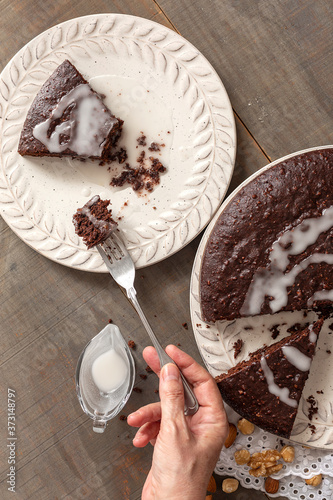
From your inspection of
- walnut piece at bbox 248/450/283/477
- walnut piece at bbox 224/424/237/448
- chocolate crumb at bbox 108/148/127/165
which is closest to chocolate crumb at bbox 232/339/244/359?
walnut piece at bbox 224/424/237/448

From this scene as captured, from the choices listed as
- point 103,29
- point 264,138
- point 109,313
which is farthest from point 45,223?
point 264,138

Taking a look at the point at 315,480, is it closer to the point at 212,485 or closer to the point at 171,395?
the point at 212,485

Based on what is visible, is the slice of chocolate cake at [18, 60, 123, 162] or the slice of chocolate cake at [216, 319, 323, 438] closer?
the slice of chocolate cake at [216, 319, 323, 438]

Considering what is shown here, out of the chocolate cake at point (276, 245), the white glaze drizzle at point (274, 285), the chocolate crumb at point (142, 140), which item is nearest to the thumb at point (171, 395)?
the chocolate cake at point (276, 245)

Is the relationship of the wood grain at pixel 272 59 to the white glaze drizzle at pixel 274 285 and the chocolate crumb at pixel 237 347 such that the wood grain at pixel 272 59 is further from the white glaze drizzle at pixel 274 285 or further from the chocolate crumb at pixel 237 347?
the chocolate crumb at pixel 237 347

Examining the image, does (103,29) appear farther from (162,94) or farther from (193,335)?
(193,335)

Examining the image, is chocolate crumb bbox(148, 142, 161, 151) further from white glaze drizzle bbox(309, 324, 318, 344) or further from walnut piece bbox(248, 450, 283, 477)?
walnut piece bbox(248, 450, 283, 477)
